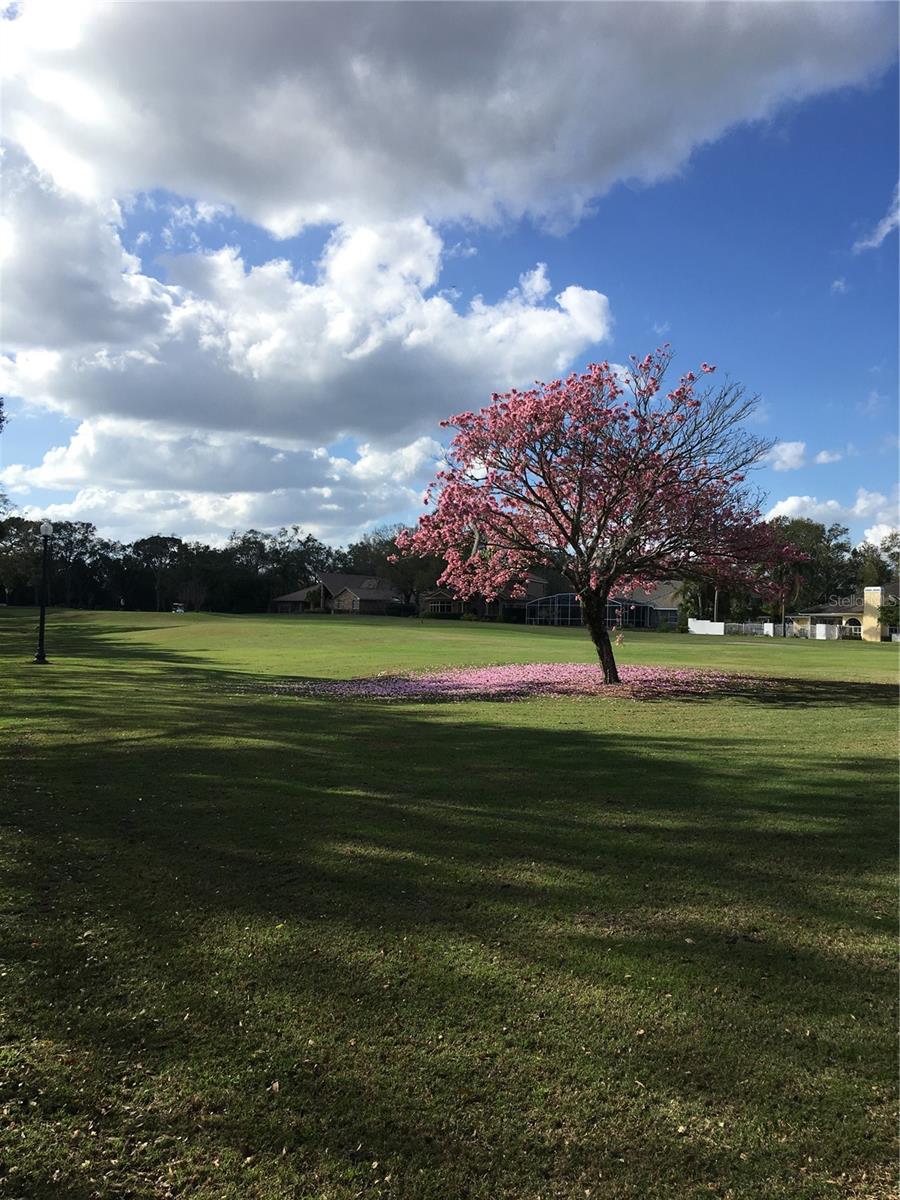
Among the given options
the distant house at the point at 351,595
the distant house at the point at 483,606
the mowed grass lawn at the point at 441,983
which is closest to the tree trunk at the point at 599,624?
the mowed grass lawn at the point at 441,983

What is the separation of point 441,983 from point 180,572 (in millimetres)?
114436

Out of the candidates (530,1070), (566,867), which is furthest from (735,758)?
(530,1070)

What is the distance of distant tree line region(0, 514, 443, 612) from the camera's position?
363ft

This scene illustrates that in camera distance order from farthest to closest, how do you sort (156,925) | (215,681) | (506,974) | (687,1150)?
(215,681), (156,925), (506,974), (687,1150)

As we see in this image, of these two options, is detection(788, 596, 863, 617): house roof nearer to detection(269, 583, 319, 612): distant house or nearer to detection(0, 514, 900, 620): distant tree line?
detection(0, 514, 900, 620): distant tree line

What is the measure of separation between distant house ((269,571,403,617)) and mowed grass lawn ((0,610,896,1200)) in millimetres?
96423

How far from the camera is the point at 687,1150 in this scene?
9.87ft

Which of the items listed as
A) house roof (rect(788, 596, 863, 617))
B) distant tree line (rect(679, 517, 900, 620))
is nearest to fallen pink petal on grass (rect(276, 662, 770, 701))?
distant tree line (rect(679, 517, 900, 620))

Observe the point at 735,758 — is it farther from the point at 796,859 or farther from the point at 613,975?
the point at 613,975

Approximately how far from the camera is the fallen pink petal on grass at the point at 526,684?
18703mm

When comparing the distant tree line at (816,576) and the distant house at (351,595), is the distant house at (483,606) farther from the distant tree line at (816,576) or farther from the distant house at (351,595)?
the distant tree line at (816,576)

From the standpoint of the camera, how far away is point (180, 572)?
111 metres

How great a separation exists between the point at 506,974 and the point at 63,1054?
2160 millimetres

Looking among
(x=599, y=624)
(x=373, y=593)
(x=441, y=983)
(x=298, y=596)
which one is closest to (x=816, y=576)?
(x=373, y=593)
